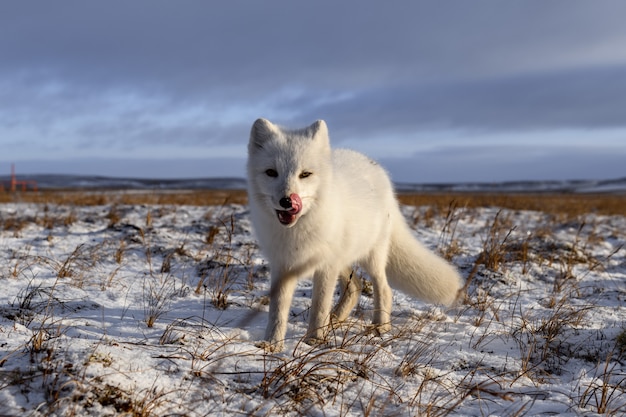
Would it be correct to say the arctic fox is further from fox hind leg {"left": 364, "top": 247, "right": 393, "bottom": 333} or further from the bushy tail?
the bushy tail

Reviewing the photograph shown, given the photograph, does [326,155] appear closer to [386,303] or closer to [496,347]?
[386,303]

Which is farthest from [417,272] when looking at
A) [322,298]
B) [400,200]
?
[400,200]

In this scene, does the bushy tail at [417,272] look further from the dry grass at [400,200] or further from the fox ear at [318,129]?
the dry grass at [400,200]

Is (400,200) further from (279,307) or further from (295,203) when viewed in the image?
(295,203)

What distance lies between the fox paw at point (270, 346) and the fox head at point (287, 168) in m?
0.64

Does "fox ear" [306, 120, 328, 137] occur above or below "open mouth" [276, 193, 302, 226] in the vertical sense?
above

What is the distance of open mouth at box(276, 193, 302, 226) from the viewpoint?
243 centimetres

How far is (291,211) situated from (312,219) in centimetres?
21

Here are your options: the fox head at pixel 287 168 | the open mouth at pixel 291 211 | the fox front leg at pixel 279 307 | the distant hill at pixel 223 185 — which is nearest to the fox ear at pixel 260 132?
the fox head at pixel 287 168

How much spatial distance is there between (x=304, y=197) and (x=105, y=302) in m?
1.67

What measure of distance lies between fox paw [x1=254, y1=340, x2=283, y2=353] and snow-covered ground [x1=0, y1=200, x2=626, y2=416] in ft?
0.26

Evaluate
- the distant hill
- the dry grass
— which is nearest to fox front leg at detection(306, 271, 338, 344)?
the dry grass

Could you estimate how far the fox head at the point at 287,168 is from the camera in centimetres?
250

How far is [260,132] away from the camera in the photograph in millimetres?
2846
